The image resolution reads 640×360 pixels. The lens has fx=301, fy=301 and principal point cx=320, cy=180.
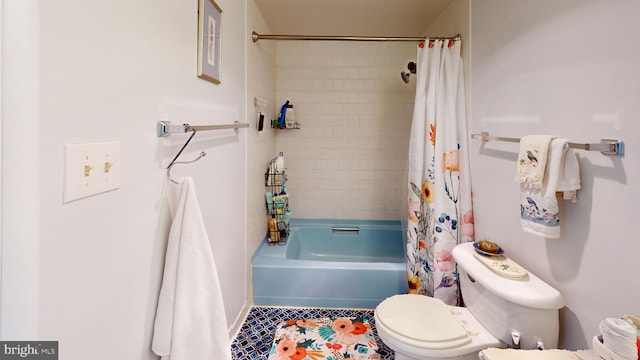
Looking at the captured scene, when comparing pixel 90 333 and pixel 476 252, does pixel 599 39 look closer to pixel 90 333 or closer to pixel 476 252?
pixel 476 252

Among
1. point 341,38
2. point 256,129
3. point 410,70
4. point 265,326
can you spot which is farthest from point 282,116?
point 265,326

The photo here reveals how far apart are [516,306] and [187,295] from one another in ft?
4.25

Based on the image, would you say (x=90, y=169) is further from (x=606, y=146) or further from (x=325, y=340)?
(x=325, y=340)

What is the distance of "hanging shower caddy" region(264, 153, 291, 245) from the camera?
2607 mm

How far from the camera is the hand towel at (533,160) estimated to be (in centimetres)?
119

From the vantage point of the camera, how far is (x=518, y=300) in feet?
4.01

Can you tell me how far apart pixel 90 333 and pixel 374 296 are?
1.83 meters

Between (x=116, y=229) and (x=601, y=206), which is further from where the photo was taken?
(x=601, y=206)

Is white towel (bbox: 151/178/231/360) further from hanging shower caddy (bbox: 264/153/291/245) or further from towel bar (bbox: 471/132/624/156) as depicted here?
hanging shower caddy (bbox: 264/153/291/245)

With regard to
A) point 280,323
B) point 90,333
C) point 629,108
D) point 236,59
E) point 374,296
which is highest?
point 236,59

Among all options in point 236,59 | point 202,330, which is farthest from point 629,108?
point 236,59

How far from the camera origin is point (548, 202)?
118 centimetres

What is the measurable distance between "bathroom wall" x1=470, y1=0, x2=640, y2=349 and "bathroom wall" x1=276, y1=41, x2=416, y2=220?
54.5 inches

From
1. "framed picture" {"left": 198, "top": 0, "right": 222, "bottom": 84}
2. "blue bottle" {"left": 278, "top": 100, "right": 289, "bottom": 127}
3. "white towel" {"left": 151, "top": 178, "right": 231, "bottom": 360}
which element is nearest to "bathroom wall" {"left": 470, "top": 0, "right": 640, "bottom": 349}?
"white towel" {"left": 151, "top": 178, "right": 231, "bottom": 360}
